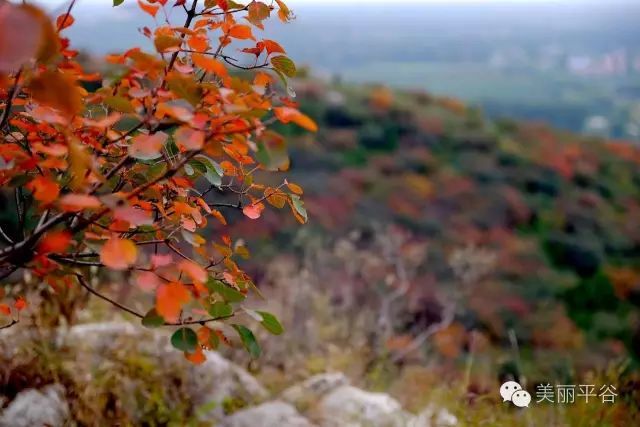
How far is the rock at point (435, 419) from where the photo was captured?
205cm

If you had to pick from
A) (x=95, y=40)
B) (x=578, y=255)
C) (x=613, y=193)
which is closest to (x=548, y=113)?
(x=613, y=193)

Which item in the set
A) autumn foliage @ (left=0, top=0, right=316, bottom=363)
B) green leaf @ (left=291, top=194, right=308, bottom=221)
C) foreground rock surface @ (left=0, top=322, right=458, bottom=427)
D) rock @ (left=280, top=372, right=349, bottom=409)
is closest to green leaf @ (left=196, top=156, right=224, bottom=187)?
autumn foliage @ (left=0, top=0, right=316, bottom=363)

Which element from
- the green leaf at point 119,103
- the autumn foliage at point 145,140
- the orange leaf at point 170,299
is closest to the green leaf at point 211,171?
the autumn foliage at point 145,140

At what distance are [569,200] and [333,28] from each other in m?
26.2

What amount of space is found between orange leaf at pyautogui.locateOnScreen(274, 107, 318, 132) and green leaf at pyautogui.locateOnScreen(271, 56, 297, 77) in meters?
0.30

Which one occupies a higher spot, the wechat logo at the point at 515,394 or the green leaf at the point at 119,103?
the green leaf at the point at 119,103

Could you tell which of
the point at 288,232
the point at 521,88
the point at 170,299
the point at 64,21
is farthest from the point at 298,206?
the point at 521,88

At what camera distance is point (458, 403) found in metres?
2.22

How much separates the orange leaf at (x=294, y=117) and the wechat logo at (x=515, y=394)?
5.29 feet

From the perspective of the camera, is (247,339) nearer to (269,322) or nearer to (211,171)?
(269,322)

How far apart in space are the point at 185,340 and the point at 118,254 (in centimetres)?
32

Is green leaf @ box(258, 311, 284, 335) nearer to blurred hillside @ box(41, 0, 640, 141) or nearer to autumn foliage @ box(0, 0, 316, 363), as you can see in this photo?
autumn foliage @ box(0, 0, 316, 363)

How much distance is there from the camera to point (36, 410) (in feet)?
6.62

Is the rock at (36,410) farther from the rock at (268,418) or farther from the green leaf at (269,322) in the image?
the green leaf at (269,322)
